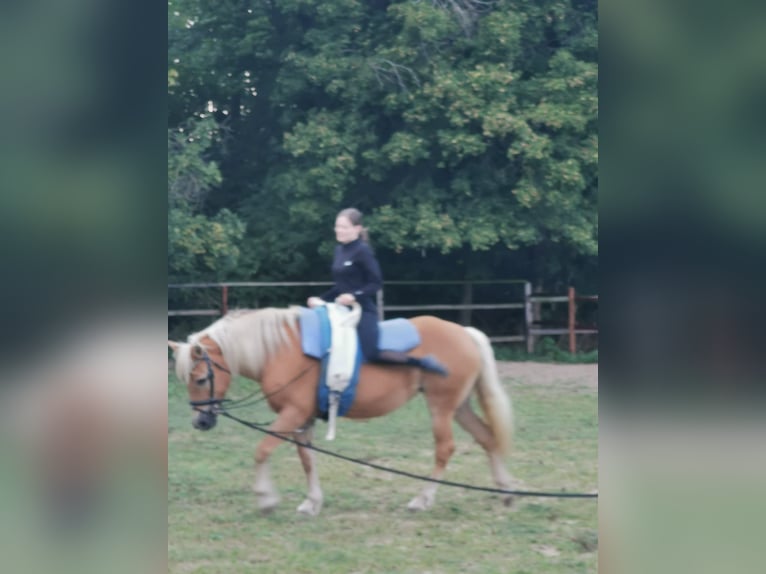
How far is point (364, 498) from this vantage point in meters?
4.96

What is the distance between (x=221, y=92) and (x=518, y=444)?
Result: 12.8 feet

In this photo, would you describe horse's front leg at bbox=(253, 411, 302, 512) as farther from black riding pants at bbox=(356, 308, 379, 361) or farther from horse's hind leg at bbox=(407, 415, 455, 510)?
horse's hind leg at bbox=(407, 415, 455, 510)

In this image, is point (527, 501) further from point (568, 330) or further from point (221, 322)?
point (568, 330)

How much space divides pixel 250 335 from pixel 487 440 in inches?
55.3

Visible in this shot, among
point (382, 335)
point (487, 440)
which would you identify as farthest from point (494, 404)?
point (382, 335)

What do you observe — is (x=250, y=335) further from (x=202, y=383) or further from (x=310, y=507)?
(x=310, y=507)

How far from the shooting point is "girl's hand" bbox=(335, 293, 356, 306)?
4.50m

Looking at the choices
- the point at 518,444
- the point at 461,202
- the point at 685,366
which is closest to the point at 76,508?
the point at 685,366

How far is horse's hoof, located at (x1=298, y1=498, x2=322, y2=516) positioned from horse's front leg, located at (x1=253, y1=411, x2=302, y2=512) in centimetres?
14

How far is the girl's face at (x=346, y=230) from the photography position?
14.4 feet

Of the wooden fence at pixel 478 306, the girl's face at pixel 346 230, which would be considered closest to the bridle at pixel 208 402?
the girl's face at pixel 346 230

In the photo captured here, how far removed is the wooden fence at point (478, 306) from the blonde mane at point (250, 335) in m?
3.16

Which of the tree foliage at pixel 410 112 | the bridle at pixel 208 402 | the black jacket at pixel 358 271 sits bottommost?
the bridle at pixel 208 402

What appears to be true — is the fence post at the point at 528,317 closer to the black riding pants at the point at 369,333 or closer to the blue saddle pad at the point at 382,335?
the blue saddle pad at the point at 382,335
